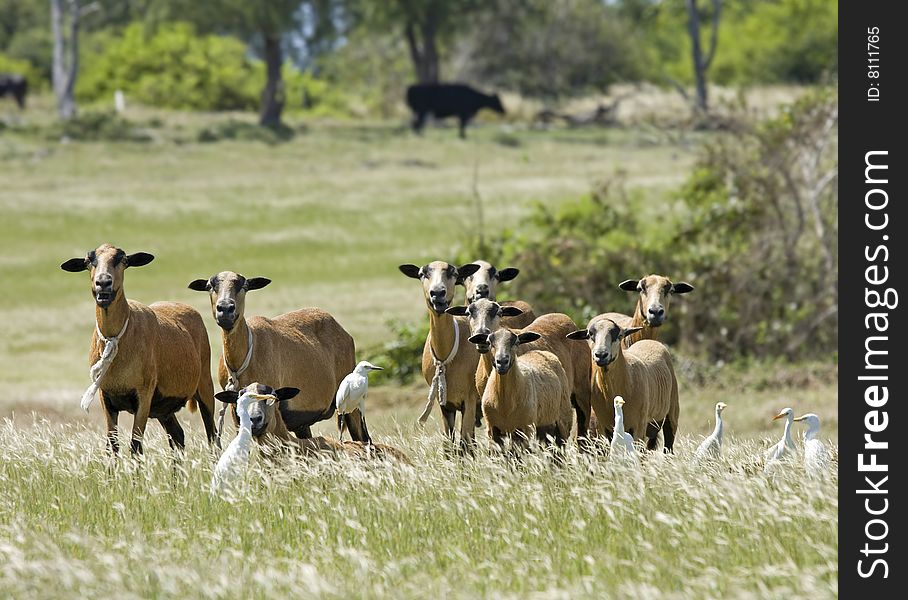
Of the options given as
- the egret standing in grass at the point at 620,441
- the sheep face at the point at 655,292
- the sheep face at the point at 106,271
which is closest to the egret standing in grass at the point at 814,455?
the egret standing in grass at the point at 620,441

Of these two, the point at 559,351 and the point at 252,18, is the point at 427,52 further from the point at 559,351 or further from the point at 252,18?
the point at 559,351

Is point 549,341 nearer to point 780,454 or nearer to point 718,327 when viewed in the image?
point 780,454

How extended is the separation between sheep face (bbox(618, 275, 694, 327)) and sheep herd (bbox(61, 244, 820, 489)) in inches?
0.7

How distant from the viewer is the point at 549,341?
43.2 ft

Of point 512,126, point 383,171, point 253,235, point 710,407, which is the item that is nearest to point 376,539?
point 710,407

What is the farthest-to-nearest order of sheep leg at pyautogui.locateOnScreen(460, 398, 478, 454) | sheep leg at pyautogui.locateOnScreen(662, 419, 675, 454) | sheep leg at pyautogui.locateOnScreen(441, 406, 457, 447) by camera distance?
sheep leg at pyautogui.locateOnScreen(662, 419, 675, 454) → sheep leg at pyautogui.locateOnScreen(441, 406, 457, 447) → sheep leg at pyautogui.locateOnScreen(460, 398, 478, 454)

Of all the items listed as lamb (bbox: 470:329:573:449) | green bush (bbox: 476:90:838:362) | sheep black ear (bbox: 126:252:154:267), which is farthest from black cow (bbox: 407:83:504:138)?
sheep black ear (bbox: 126:252:154:267)

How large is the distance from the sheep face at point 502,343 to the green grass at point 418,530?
738 millimetres

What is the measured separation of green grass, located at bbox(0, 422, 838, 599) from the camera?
8523 millimetres

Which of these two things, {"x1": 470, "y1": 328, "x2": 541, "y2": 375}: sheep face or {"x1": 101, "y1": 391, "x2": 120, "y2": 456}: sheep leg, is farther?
{"x1": 101, "y1": 391, "x2": 120, "y2": 456}: sheep leg

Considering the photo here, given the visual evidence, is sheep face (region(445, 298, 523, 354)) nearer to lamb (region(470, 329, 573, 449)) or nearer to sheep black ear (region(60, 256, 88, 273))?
lamb (region(470, 329, 573, 449))

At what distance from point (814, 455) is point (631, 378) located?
1.83m

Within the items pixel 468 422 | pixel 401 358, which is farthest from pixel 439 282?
pixel 401 358

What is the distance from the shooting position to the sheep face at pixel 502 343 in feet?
36.4
